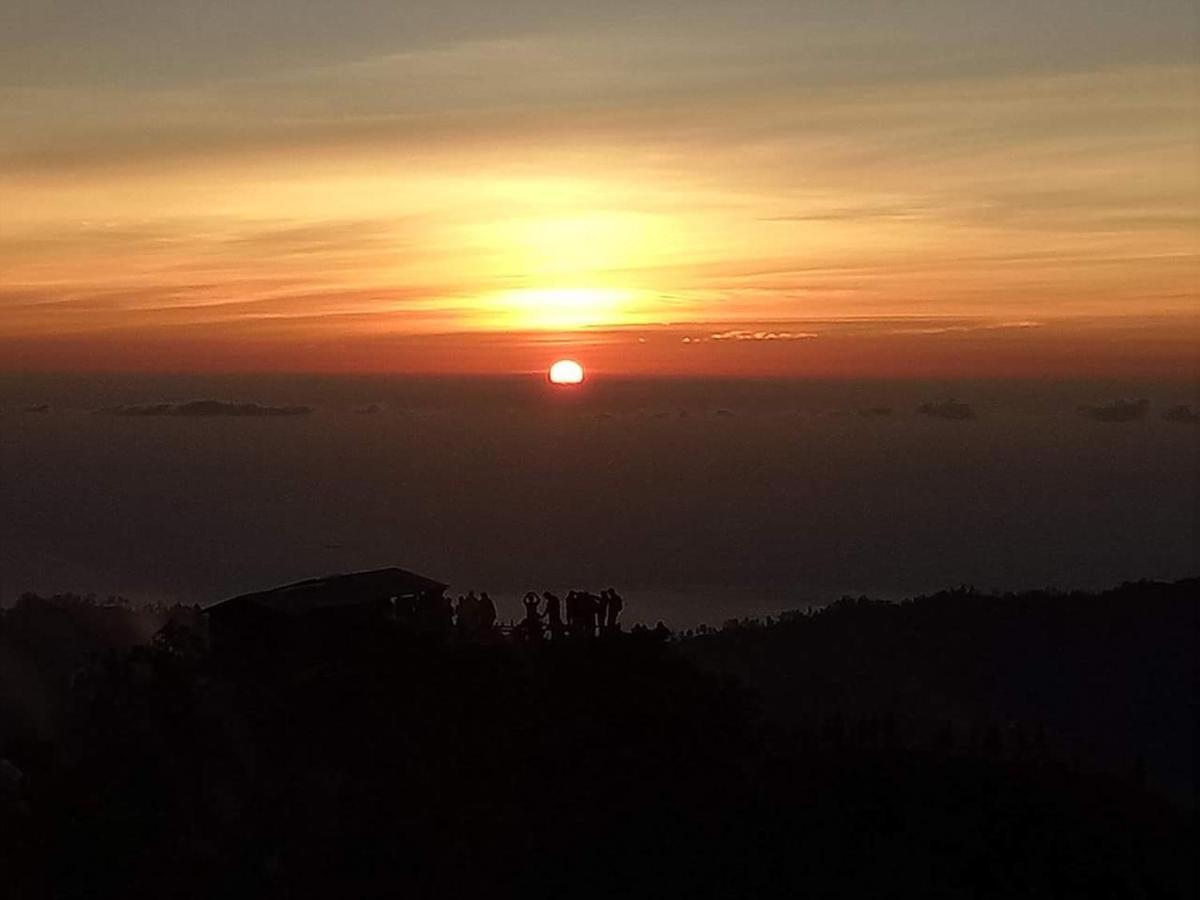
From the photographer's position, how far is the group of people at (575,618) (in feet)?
65.3

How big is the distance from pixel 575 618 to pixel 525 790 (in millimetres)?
3684

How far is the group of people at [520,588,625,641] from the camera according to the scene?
19.9m

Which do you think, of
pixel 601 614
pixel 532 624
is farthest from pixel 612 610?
pixel 532 624

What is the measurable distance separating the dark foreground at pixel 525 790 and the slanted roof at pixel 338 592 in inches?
21.5

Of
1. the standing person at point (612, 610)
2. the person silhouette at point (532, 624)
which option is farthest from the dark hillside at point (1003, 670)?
the person silhouette at point (532, 624)

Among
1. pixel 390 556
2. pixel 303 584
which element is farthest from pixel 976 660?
pixel 390 556

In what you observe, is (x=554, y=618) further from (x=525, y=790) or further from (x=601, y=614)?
(x=525, y=790)

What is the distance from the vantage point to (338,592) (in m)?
20.7

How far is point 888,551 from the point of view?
349 ft

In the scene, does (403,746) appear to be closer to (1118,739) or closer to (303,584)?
(303,584)

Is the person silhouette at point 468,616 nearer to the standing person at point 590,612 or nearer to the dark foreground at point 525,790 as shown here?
the dark foreground at point 525,790

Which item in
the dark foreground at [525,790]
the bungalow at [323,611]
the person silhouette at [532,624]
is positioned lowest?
the dark foreground at [525,790]

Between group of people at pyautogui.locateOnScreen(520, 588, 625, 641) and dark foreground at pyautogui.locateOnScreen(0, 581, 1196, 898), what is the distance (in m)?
0.46

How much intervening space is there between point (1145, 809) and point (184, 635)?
42.4 feet
